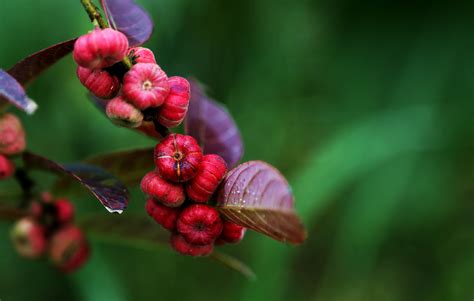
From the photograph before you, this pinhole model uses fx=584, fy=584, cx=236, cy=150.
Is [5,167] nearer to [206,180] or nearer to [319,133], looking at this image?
[206,180]

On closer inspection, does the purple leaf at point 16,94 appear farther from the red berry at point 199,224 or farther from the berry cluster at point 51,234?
the berry cluster at point 51,234

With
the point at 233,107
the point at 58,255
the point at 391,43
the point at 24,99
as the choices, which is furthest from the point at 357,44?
the point at 24,99

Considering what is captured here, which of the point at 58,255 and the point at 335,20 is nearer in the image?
the point at 58,255

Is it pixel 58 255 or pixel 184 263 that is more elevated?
pixel 58 255

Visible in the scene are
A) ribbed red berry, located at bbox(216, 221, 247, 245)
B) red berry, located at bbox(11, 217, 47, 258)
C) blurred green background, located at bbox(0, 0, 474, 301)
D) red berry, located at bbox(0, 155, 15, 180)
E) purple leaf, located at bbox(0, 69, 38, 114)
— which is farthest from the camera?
blurred green background, located at bbox(0, 0, 474, 301)

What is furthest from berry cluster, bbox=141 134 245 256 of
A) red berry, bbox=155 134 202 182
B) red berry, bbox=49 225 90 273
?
red berry, bbox=49 225 90 273

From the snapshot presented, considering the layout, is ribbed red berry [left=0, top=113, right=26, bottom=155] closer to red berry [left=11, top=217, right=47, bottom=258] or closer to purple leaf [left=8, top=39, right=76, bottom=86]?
purple leaf [left=8, top=39, right=76, bottom=86]

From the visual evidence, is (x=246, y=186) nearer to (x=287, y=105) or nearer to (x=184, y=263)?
(x=184, y=263)
